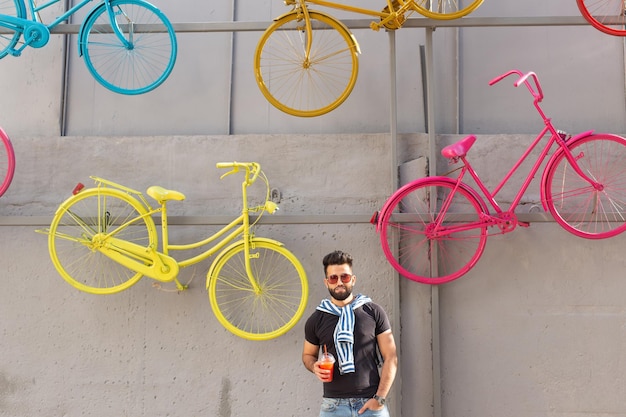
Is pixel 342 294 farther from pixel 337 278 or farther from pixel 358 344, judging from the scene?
pixel 358 344

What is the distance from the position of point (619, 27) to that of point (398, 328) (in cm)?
311

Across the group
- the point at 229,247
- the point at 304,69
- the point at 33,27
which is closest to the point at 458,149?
the point at 304,69

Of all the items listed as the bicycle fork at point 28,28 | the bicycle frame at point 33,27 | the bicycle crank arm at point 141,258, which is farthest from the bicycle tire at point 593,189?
the bicycle fork at point 28,28

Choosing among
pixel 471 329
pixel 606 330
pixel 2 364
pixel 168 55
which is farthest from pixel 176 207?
pixel 606 330

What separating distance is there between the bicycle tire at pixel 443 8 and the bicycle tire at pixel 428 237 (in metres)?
1.29

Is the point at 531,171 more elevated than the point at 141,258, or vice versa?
the point at 531,171

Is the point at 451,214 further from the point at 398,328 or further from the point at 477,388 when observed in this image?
the point at 477,388

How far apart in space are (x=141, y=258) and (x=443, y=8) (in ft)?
10.2

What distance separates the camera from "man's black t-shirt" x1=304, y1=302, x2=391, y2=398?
3785 mm

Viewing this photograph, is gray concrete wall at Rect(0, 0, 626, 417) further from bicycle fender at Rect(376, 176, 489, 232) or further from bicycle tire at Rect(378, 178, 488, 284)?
bicycle fender at Rect(376, 176, 489, 232)

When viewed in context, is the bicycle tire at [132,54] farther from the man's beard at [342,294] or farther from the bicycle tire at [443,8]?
the man's beard at [342,294]

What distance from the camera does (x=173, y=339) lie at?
5.06m

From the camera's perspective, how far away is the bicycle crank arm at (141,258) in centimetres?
482

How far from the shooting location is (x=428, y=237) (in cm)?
487
